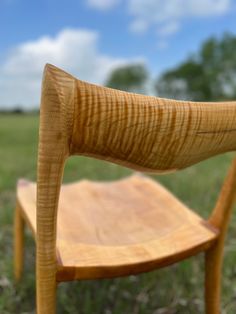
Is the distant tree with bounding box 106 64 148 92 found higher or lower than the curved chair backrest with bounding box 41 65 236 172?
lower

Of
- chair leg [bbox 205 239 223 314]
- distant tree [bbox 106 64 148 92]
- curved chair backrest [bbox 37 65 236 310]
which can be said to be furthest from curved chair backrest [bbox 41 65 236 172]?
distant tree [bbox 106 64 148 92]

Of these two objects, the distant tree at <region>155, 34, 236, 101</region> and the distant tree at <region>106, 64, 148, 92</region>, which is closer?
the distant tree at <region>155, 34, 236, 101</region>

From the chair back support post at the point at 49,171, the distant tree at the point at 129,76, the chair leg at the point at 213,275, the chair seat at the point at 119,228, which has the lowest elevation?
the distant tree at the point at 129,76

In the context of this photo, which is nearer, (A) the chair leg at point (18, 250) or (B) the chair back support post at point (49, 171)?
(B) the chair back support post at point (49, 171)

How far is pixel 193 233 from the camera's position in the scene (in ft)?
3.25

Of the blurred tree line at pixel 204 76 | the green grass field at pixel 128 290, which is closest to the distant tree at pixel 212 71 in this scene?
the blurred tree line at pixel 204 76

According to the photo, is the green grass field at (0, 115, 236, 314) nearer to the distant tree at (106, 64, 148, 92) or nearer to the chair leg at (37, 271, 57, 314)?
the chair leg at (37, 271, 57, 314)

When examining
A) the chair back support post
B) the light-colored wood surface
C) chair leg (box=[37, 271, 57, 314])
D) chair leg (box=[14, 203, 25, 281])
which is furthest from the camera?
chair leg (box=[14, 203, 25, 281])

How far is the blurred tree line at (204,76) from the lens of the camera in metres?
22.1

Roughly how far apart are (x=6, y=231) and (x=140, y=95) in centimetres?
148

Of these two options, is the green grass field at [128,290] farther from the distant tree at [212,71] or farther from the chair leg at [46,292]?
the distant tree at [212,71]

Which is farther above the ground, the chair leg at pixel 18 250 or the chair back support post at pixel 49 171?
the chair back support post at pixel 49 171

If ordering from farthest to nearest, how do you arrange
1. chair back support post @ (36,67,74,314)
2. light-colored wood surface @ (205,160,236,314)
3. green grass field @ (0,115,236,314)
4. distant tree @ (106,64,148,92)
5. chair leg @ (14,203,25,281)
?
distant tree @ (106,64,148,92) → chair leg @ (14,203,25,281) → green grass field @ (0,115,236,314) → light-colored wood surface @ (205,160,236,314) → chair back support post @ (36,67,74,314)

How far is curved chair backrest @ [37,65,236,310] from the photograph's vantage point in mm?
596
